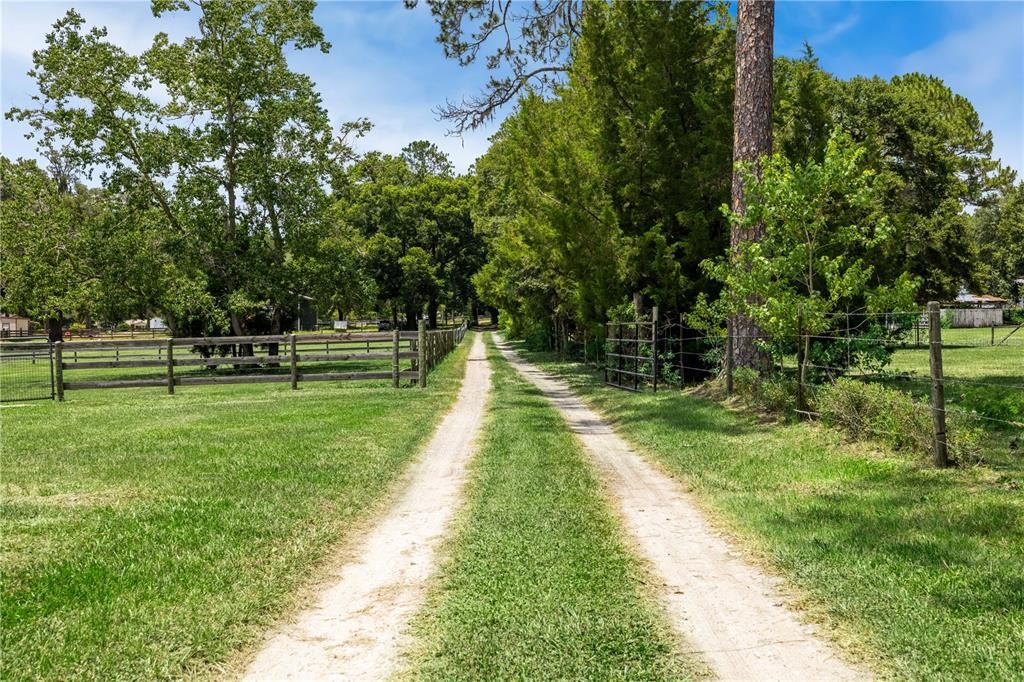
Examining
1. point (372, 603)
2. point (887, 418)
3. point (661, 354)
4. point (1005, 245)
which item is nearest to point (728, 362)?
point (661, 354)

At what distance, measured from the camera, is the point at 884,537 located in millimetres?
5168

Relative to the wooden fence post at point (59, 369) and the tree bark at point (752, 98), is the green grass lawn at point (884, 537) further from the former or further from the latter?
the wooden fence post at point (59, 369)

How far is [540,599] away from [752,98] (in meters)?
11.1

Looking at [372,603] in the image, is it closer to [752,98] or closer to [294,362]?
[752,98]

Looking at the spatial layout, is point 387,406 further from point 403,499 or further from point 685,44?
point 685,44

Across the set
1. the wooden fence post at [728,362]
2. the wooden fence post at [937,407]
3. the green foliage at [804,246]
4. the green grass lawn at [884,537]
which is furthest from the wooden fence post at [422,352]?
the wooden fence post at [937,407]

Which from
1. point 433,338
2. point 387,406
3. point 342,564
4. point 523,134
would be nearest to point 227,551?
point 342,564

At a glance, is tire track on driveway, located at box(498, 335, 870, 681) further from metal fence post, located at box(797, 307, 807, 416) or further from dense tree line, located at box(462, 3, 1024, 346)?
dense tree line, located at box(462, 3, 1024, 346)

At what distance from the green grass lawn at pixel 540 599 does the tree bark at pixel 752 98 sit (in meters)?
6.75

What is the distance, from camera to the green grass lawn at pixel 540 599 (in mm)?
3445

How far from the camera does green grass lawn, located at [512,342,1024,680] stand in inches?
141

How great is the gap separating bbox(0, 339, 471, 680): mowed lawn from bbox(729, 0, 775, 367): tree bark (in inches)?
242

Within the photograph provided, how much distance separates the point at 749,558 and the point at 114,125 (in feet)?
95.0

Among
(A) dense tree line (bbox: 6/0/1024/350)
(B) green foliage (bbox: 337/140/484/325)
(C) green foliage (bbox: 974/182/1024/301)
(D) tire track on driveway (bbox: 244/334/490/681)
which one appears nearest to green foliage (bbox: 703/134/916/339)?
(A) dense tree line (bbox: 6/0/1024/350)
